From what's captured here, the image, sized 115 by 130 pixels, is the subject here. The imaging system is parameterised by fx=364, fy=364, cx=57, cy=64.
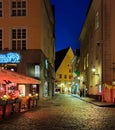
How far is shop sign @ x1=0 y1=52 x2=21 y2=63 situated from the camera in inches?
1825

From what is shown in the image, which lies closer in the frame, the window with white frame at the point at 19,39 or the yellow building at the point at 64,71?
the window with white frame at the point at 19,39

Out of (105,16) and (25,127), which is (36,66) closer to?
(105,16)

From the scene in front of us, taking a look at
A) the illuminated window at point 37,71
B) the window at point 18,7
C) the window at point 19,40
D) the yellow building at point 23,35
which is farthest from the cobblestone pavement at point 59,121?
the window at point 18,7

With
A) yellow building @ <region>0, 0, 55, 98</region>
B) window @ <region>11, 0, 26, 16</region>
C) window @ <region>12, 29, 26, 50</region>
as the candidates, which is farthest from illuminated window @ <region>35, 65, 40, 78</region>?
window @ <region>11, 0, 26, 16</region>

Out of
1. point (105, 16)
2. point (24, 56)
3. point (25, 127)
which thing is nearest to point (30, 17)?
point (24, 56)

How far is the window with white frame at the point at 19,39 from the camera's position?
47000mm

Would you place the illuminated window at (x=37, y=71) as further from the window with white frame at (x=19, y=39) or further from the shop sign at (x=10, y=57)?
the window with white frame at (x=19, y=39)

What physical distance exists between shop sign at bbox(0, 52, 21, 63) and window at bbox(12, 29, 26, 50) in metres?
1.11

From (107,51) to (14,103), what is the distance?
76.5 ft

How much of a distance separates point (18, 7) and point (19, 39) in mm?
4267

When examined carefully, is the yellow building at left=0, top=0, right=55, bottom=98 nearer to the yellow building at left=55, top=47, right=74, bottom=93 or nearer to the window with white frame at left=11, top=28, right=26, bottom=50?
the window with white frame at left=11, top=28, right=26, bottom=50

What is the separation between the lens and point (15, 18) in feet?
156

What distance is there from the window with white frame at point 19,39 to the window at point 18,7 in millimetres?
2146

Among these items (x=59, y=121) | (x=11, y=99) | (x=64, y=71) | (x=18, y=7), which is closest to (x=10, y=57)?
(x=18, y=7)
